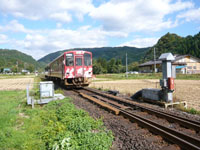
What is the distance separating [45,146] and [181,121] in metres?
4.02

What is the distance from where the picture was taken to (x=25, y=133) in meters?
4.86

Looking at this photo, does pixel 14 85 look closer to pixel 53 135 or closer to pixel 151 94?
pixel 151 94

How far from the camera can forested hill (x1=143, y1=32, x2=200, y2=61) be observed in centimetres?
7472

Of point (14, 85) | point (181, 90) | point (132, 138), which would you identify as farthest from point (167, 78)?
point (14, 85)

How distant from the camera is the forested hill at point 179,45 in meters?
74.7

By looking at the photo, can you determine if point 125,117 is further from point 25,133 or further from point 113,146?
point 25,133

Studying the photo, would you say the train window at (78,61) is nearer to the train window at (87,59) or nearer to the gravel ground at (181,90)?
the train window at (87,59)

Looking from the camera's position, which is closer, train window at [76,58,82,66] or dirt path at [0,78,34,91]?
train window at [76,58,82,66]

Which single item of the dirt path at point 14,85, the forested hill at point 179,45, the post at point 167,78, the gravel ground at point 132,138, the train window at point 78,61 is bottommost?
the gravel ground at point 132,138

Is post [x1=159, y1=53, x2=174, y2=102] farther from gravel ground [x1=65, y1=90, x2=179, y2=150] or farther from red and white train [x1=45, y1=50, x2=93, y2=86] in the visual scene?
red and white train [x1=45, y1=50, x2=93, y2=86]

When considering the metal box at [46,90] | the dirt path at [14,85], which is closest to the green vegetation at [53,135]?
the metal box at [46,90]

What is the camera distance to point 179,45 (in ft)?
284

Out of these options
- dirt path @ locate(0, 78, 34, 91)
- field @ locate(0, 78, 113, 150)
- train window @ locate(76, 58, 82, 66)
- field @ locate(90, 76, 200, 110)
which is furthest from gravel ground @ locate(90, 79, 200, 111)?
dirt path @ locate(0, 78, 34, 91)

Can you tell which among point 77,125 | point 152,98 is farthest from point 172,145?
point 152,98
